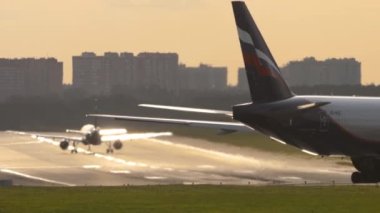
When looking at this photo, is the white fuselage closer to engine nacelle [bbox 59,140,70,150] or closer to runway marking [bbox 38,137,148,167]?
runway marking [bbox 38,137,148,167]

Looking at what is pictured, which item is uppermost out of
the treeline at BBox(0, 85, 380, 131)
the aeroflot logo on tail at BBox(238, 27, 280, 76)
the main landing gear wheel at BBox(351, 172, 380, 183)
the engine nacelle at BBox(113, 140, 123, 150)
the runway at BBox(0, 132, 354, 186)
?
the treeline at BBox(0, 85, 380, 131)

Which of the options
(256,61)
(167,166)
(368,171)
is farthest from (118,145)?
(256,61)

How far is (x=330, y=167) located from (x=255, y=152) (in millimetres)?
13847

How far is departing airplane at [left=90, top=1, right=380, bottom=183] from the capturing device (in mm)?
58531

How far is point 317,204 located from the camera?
42.3 metres

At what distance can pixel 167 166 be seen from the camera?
75938 millimetres

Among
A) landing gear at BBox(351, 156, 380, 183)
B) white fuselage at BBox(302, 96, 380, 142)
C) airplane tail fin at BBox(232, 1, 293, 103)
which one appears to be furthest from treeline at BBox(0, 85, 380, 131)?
airplane tail fin at BBox(232, 1, 293, 103)

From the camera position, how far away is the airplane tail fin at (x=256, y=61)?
5838cm

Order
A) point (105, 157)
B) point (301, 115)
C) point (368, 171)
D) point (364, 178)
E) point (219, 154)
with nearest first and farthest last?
1. point (301, 115)
2. point (364, 178)
3. point (368, 171)
4. point (219, 154)
5. point (105, 157)

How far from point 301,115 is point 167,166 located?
18347mm

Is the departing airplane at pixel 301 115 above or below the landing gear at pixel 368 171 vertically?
above

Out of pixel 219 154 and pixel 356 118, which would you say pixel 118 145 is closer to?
pixel 219 154

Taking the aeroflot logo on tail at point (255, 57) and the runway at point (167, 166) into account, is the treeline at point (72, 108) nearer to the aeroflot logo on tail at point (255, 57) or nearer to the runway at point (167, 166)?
the runway at point (167, 166)

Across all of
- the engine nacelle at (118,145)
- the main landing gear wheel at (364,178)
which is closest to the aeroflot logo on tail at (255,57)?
the main landing gear wheel at (364,178)
